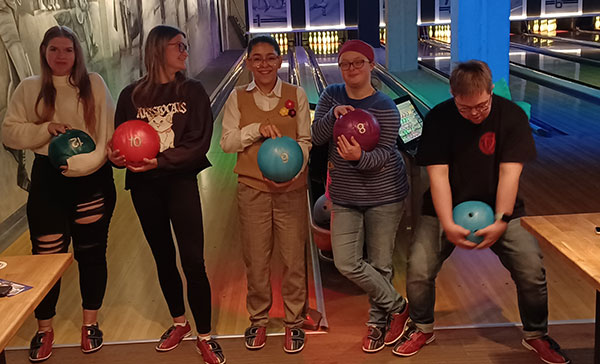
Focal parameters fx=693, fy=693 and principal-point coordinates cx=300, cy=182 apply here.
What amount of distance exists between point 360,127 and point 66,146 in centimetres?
94

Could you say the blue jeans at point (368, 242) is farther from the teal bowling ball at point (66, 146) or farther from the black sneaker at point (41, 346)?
the black sneaker at point (41, 346)

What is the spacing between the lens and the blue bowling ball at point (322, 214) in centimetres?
311

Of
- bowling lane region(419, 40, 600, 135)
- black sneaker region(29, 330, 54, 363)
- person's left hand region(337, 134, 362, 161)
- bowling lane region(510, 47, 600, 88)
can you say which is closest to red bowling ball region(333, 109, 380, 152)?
person's left hand region(337, 134, 362, 161)

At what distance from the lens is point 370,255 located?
2.45 metres

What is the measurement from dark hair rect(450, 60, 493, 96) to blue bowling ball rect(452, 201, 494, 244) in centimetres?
35

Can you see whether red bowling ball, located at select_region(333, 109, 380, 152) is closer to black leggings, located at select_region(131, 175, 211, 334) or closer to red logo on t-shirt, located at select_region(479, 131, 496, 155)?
red logo on t-shirt, located at select_region(479, 131, 496, 155)

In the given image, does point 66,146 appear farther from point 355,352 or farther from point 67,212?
point 355,352

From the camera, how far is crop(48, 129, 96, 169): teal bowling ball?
7.27 ft

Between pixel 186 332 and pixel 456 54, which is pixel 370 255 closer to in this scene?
pixel 186 332

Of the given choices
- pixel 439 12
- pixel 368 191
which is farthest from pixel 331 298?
pixel 439 12

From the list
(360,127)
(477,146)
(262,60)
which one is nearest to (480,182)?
(477,146)

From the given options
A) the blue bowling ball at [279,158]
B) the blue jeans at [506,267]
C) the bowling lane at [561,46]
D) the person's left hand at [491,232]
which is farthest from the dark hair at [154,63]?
the bowling lane at [561,46]

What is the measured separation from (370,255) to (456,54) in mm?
4353

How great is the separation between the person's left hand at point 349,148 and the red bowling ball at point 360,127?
0.01 m
